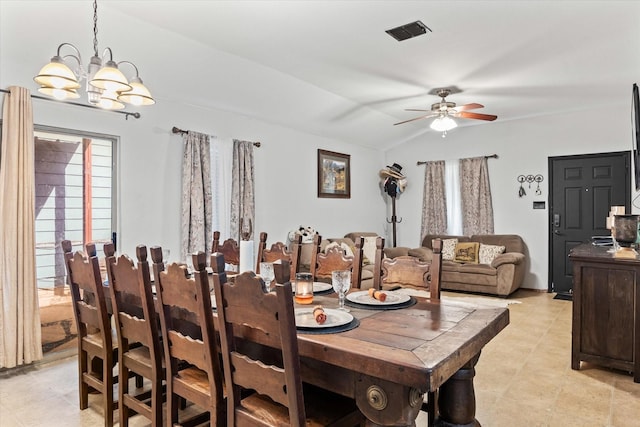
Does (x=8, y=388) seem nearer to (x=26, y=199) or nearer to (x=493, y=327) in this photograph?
(x=26, y=199)

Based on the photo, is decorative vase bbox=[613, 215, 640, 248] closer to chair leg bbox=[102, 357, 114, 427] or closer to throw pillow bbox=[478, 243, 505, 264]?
throw pillow bbox=[478, 243, 505, 264]

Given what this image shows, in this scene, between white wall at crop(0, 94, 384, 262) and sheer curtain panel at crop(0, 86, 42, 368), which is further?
white wall at crop(0, 94, 384, 262)

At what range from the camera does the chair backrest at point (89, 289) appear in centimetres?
223

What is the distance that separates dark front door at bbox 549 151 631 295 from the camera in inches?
223

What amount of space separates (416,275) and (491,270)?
4088 mm

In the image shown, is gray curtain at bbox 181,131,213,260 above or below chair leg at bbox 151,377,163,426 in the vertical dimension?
above

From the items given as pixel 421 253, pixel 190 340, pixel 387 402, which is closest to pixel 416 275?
pixel 387 402

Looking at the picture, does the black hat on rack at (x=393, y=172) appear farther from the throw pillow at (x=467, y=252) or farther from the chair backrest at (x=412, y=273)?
the chair backrest at (x=412, y=273)

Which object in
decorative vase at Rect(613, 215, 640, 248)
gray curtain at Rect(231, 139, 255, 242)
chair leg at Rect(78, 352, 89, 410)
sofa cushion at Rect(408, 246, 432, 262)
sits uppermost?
gray curtain at Rect(231, 139, 255, 242)

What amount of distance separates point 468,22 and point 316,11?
4.01 ft

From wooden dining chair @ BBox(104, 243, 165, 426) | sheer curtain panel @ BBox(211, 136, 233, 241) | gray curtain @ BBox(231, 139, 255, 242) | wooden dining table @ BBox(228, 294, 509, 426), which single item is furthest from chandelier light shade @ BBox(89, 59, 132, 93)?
gray curtain @ BBox(231, 139, 255, 242)

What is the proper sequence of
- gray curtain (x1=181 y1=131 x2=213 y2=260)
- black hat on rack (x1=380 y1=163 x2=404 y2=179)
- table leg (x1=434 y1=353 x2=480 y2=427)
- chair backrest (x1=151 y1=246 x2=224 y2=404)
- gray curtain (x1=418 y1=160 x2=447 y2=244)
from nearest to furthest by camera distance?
1. chair backrest (x1=151 y1=246 x2=224 y2=404)
2. table leg (x1=434 y1=353 x2=480 y2=427)
3. gray curtain (x1=181 y1=131 x2=213 y2=260)
4. gray curtain (x1=418 y1=160 x2=447 y2=244)
5. black hat on rack (x1=380 y1=163 x2=404 y2=179)

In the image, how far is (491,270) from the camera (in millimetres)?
5801

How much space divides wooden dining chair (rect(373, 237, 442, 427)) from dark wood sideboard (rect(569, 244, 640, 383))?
1.66 metres
